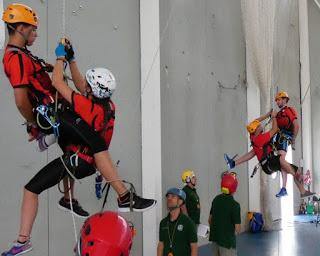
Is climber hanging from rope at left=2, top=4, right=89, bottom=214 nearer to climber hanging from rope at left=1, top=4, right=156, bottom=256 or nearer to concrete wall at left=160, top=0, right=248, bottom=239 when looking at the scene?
climber hanging from rope at left=1, top=4, right=156, bottom=256

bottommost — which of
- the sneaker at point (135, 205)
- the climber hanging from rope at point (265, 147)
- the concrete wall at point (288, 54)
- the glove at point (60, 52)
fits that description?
the sneaker at point (135, 205)

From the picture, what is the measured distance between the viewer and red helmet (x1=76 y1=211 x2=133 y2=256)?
262 cm

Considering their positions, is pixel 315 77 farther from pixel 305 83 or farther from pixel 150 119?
pixel 150 119

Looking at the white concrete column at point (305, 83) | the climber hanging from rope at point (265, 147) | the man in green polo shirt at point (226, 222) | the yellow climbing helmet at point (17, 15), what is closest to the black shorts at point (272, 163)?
the climber hanging from rope at point (265, 147)

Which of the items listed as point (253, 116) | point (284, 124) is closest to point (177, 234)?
point (284, 124)

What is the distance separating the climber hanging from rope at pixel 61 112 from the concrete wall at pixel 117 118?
6.64 feet

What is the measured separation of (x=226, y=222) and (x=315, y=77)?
7.65m

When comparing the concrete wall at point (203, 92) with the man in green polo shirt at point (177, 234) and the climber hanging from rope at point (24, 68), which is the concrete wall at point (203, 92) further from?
the climber hanging from rope at point (24, 68)

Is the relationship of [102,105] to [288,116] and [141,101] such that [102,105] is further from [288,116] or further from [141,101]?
[141,101]

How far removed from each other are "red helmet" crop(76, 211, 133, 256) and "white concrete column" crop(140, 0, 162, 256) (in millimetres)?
3704

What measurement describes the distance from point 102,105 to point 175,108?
16.4ft

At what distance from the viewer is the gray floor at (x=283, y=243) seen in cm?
782

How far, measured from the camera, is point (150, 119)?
647cm

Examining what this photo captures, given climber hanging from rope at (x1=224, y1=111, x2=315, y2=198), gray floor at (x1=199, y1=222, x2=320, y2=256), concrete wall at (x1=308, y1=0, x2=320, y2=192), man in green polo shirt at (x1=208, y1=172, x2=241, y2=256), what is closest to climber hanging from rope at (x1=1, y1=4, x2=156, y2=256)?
climber hanging from rope at (x1=224, y1=111, x2=315, y2=198)
